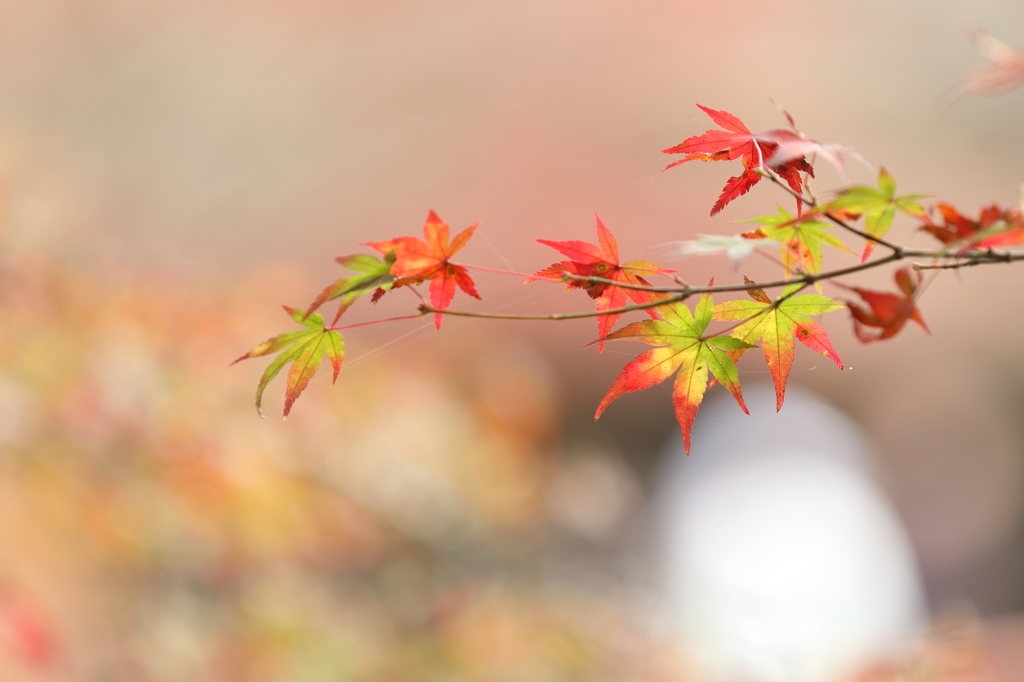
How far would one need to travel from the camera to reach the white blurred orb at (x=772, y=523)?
2.59 m

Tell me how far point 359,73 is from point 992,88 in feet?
9.08

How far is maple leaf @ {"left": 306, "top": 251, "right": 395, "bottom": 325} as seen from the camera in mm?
473

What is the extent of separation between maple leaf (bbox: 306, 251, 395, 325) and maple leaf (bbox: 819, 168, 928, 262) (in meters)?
0.27

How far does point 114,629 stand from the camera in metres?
2.02

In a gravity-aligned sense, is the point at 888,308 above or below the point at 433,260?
below

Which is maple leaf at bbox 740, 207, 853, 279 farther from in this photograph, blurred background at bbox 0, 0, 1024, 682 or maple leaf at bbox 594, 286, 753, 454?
blurred background at bbox 0, 0, 1024, 682

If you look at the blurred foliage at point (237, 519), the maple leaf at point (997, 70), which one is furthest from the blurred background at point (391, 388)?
the maple leaf at point (997, 70)

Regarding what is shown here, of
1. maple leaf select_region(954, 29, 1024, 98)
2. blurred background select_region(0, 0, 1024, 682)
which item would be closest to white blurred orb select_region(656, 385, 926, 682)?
blurred background select_region(0, 0, 1024, 682)

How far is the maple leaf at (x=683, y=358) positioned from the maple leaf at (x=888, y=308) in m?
0.10

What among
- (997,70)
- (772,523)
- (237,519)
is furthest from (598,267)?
(772,523)

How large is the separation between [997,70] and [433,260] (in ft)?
1.90

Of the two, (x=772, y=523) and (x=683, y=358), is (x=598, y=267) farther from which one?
(x=772, y=523)

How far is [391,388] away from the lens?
6.87 feet

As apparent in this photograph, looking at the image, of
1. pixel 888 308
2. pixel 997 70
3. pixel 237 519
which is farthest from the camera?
pixel 237 519
